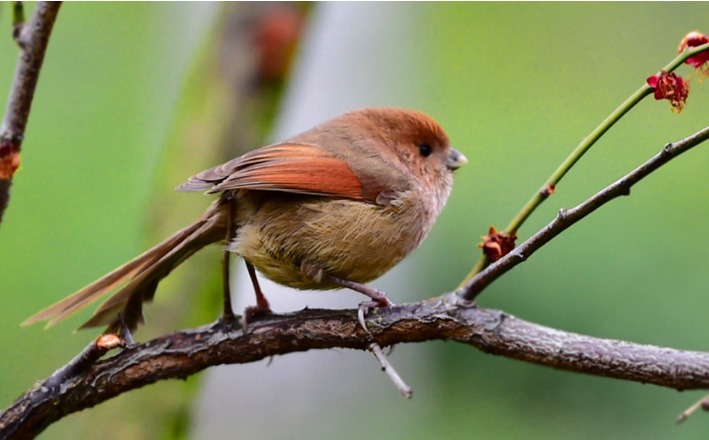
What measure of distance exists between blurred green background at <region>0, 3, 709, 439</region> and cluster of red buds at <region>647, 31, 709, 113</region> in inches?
119

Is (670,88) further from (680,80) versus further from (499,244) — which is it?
(499,244)

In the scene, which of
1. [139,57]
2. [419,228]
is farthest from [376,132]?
[139,57]

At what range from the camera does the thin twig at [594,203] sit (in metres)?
2.31

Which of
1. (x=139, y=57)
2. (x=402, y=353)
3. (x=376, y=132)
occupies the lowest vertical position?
(x=402, y=353)

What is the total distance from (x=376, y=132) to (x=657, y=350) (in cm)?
184

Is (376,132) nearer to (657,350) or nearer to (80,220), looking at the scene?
(657,350)

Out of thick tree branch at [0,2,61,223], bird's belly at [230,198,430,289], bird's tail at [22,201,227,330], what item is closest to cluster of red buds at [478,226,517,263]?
bird's belly at [230,198,430,289]

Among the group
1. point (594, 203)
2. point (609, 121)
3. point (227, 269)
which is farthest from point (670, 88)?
point (227, 269)

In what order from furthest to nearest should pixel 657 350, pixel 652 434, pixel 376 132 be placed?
pixel 652 434 → pixel 376 132 → pixel 657 350

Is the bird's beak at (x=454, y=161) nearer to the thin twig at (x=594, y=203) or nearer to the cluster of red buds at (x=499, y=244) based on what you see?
the cluster of red buds at (x=499, y=244)

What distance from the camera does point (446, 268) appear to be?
7836 mm

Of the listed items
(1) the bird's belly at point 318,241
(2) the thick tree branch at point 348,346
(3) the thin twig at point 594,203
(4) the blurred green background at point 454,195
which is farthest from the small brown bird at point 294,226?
(4) the blurred green background at point 454,195

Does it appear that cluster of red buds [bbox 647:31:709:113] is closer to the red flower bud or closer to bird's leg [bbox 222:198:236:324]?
the red flower bud

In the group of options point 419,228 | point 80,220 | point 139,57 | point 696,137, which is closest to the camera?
point 696,137
